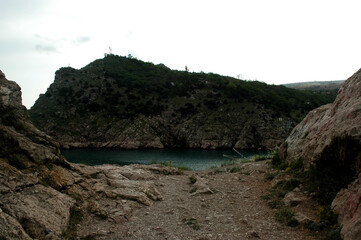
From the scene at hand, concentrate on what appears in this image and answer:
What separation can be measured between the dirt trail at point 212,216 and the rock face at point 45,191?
827 mm

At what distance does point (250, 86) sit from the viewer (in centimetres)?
9169

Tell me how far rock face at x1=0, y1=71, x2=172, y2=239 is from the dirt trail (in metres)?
0.83

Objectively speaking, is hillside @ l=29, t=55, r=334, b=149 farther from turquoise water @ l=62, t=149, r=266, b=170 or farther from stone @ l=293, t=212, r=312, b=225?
stone @ l=293, t=212, r=312, b=225

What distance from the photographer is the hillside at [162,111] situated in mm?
70000

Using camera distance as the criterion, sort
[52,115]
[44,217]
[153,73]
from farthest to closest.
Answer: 1. [153,73]
2. [52,115]
3. [44,217]

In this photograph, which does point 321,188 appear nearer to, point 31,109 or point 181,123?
point 181,123

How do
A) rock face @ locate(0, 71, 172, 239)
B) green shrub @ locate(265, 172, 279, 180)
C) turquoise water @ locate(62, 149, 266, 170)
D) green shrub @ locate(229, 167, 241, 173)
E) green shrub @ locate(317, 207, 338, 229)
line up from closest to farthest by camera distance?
rock face @ locate(0, 71, 172, 239) < green shrub @ locate(317, 207, 338, 229) < green shrub @ locate(265, 172, 279, 180) < green shrub @ locate(229, 167, 241, 173) < turquoise water @ locate(62, 149, 266, 170)

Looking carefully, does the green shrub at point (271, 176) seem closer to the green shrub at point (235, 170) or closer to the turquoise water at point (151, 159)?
the green shrub at point (235, 170)

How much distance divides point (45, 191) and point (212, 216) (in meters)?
5.78

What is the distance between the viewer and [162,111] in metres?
78.7

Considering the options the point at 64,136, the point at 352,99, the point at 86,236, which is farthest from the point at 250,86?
the point at 86,236

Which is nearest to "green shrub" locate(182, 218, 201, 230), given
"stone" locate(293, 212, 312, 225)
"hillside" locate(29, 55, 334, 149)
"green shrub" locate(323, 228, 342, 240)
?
"stone" locate(293, 212, 312, 225)

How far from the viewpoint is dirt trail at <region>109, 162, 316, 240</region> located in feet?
26.0

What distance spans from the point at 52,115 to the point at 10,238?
7475 centimetres
